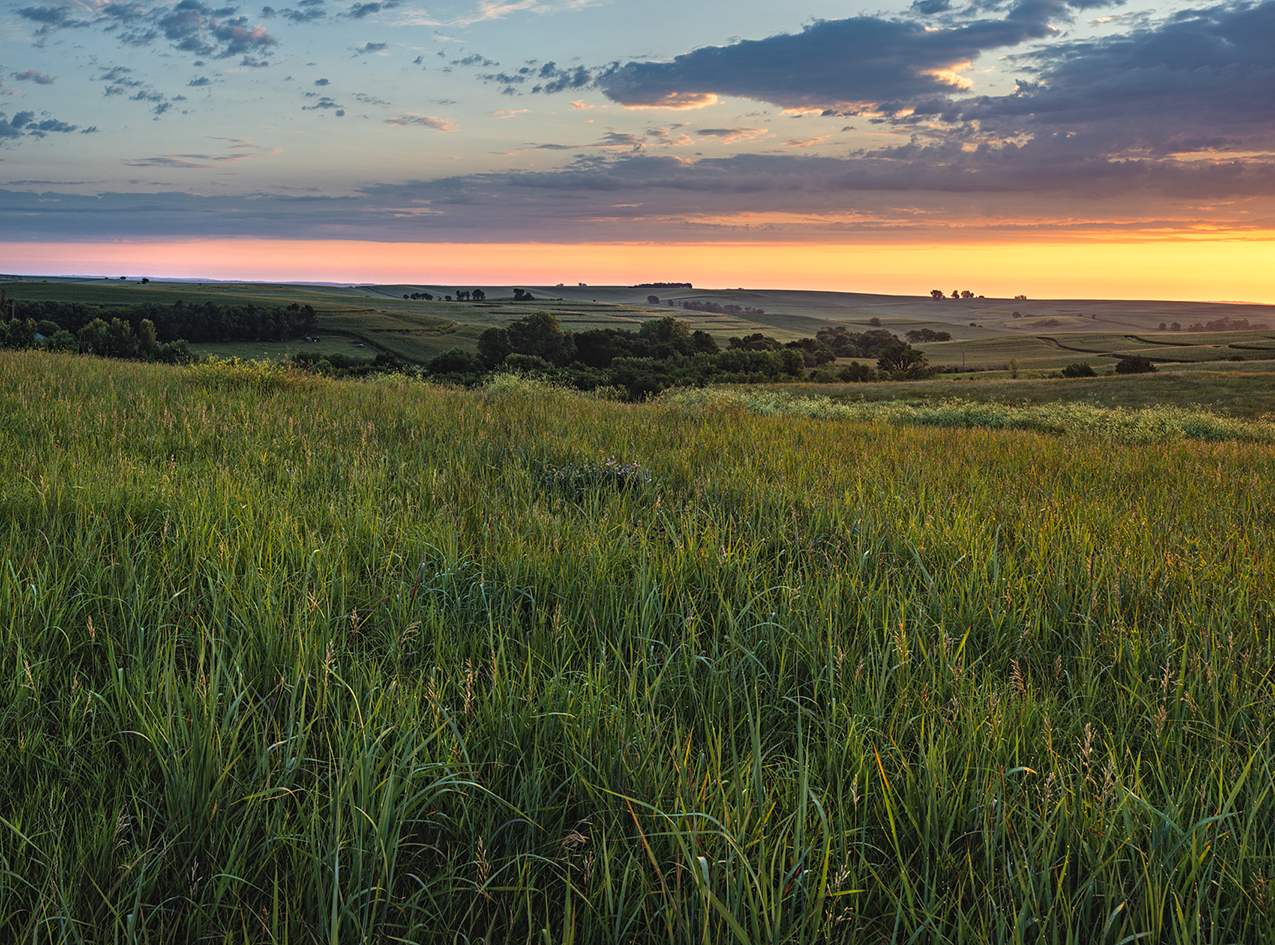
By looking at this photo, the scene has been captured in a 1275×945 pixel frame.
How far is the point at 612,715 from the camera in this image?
1.96 metres

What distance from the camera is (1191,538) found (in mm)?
4172

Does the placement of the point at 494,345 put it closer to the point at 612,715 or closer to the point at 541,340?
the point at 541,340

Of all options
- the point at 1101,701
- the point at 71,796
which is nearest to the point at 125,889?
the point at 71,796

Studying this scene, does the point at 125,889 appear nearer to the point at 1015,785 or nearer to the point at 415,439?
the point at 1015,785

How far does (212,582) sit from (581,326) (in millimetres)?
→ 113192

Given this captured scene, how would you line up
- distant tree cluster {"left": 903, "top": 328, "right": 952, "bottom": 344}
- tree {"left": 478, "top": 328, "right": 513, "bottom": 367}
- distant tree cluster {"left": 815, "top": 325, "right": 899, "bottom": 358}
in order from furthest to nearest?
1. distant tree cluster {"left": 903, "top": 328, "right": 952, "bottom": 344}
2. distant tree cluster {"left": 815, "top": 325, "right": 899, "bottom": 358}
3. tree {"left": 478, "top": 328, "right": 513, "bottom": 367}

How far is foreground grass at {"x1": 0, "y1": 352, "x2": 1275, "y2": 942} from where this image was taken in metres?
1.50

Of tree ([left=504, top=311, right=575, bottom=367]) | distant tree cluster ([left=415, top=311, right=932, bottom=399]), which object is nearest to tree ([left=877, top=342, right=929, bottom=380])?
distant tree cluster ([left=415, top=311, right=932, bottom=399])

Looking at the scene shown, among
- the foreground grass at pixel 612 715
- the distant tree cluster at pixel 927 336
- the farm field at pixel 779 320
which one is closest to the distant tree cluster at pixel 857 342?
the farm field at pixel 779 320

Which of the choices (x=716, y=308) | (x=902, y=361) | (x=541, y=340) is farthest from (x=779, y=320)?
(x=541, y=340)

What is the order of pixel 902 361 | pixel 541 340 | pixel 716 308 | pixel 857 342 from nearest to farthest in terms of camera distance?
pixel 902 361 → pixel 541 340 → pixel 857 342 → pixel 716 308

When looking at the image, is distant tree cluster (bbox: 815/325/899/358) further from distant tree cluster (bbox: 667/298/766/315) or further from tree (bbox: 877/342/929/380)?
distant tree cluster (bbox: 667/298/766/315)

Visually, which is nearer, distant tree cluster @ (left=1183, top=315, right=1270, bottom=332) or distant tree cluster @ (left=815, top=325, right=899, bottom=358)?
distant tree cluster @ (left=815, top=325, right=899, bottom=358)

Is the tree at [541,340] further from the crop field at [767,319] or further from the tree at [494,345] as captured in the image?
the crop field at [767,319]
